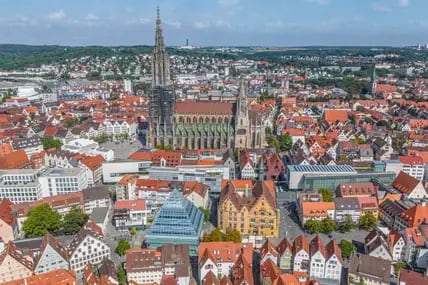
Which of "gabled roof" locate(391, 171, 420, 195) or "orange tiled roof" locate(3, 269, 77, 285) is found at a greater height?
"gabled roof" locate(391, 171, 420, 195)

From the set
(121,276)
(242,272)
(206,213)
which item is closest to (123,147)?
(206,213)

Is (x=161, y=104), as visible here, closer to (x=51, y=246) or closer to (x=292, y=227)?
(x=292, y=227)

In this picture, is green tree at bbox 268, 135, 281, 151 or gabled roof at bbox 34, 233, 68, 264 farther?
green tree at bbox 268, 135, 281, 151

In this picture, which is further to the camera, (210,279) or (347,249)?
(347,249)

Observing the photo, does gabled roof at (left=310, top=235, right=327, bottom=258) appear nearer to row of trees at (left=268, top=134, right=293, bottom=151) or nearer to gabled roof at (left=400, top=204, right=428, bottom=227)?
gabled roof at (left=400, top=204, right=428, bottom=227)

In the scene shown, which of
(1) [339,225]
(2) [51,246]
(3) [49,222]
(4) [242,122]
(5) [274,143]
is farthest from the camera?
(5) [274,143]

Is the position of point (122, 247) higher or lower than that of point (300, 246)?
lower

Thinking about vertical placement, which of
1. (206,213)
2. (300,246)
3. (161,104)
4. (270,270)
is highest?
(161,104)

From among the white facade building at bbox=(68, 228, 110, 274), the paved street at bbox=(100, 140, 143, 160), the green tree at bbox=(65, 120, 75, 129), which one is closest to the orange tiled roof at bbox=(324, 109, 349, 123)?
the paved street at bbox=(100, 140, 143, 160)

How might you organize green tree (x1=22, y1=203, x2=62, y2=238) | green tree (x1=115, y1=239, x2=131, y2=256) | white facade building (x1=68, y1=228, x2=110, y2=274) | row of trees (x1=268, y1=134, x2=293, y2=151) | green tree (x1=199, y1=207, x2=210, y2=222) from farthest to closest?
1. row of trees (x1=268, y1=134, x2=293, y2=151)
2. green tree (x1=199, y1=207, x2=210, y2=222)
3. green tree (x1=22, y1=203, x2=62, y2=238)
4. green tree (x1=115, y1=239, x2=131, y2=256)
5. white facade building (x1=68, y1=228, x2=110, y2=274)
